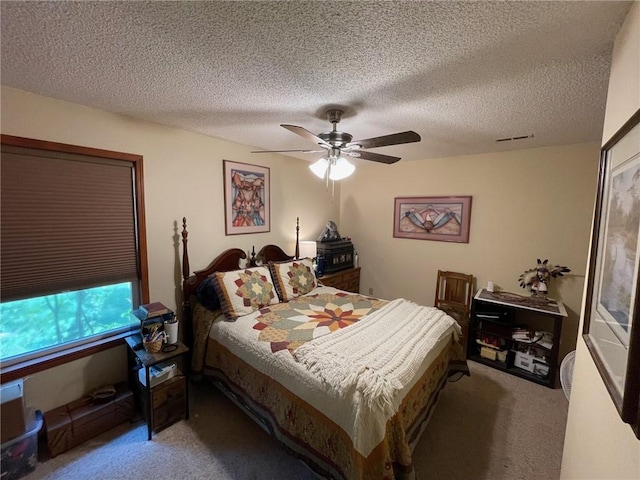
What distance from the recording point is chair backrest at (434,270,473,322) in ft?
10.7

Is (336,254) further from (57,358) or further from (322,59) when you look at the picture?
(57,358)

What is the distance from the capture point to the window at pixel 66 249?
1.71 m

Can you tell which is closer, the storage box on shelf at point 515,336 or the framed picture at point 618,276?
the framed picture at point 618,276

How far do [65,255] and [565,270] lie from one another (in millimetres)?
4354

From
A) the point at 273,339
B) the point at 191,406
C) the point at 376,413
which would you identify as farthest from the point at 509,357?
the point at 191,406

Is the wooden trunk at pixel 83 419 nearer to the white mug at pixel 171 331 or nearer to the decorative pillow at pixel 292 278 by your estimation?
the white mug at pixel 171 331

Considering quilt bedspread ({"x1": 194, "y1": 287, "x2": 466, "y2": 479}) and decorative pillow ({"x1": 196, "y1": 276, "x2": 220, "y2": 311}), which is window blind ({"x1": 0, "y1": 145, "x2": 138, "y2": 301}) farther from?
quilt bedspread ({"x1": 194, "y1": 287, "x2": 466, "y2": 479})

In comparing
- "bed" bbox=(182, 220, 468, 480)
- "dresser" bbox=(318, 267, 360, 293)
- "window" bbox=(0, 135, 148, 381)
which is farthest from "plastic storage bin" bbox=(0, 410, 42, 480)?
"dresser" bbox=(318, 267, 360, 293)

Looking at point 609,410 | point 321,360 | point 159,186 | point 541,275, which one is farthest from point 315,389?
point 541,275

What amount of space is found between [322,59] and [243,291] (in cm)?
190

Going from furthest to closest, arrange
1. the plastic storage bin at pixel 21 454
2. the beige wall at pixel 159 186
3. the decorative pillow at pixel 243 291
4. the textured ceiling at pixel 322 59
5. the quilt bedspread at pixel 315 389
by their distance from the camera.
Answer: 1. the decorative pillow at pixel 243 291
2. the beige wall at pixel 159 186
3. the plastic storage bin at pixel 21 454
4. the quilt bedspread at pixel 315 389
5. the textured ceiling at pixel 322 59

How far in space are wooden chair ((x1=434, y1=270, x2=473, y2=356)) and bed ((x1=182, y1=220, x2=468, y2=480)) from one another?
3.15 ft

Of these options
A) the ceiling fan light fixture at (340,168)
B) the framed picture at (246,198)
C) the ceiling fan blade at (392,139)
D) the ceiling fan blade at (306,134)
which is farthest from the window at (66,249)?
the ceiling fan blade at (392,139)

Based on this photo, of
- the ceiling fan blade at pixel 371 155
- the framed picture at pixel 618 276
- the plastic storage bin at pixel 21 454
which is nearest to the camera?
the framed picture at pixel 618 276
